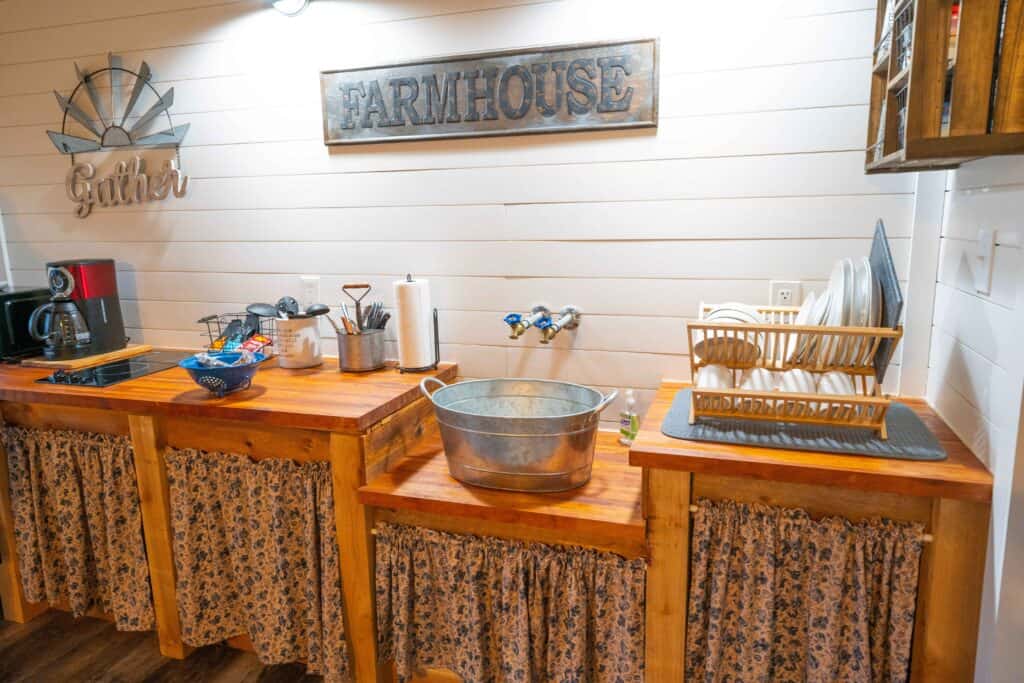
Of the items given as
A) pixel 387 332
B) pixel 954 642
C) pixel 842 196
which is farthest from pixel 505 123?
pixel 954 642

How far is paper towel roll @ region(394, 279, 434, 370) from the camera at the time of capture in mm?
2006

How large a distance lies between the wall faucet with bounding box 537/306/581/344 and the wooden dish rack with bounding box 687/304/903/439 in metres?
0.50

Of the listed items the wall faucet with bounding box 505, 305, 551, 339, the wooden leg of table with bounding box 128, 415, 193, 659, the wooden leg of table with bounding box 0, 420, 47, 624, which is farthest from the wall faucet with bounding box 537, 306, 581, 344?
the wooden leg of table with bounding box 0, 420, 47, 624

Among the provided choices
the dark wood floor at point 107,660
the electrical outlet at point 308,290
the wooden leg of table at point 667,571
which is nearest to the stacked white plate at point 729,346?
the wooden leg of table at point 667,571

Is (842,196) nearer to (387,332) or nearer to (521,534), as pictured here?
(521,534)

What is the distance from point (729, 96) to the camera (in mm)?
1772

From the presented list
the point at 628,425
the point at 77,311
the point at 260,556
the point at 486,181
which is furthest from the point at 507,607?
the point at 77,311

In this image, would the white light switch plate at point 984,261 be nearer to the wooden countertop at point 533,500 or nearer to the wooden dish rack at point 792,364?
the wooden dish rack at point 792,364

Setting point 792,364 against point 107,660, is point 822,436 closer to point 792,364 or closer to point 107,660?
point 792,364

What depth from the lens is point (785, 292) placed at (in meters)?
1.80

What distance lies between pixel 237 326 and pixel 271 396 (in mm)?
568

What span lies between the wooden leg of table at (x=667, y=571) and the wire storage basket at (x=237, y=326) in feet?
4.47

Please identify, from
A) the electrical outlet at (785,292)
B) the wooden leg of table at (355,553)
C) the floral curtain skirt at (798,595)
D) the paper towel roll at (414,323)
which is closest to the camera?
the floral curtain skirt at (798,595)

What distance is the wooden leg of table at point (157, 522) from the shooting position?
6.31 feet
